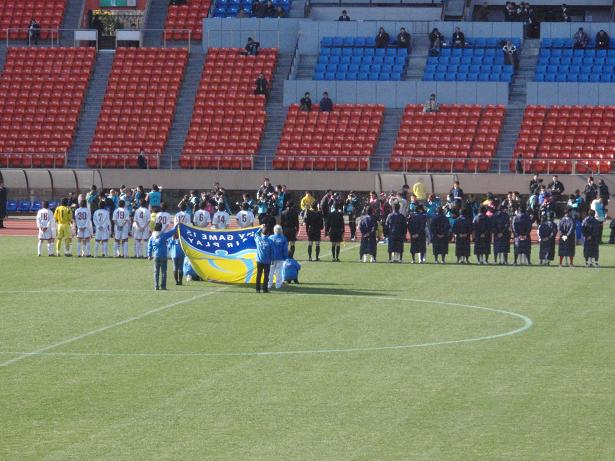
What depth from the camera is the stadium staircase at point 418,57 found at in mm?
60781

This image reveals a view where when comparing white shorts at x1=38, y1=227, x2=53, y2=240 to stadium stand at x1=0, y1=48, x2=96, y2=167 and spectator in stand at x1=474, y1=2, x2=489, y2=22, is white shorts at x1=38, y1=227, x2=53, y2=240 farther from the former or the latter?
spectator in stand at x1=474, y1=2, x2=489, y2=22

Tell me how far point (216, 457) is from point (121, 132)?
4673 cm

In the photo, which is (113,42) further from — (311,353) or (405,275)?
(311,353)

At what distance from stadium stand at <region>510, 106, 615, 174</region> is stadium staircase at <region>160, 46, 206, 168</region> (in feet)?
47.7

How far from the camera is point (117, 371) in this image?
20.0m

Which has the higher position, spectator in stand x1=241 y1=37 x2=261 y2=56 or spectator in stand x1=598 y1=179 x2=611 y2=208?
spectator in stand x1=241 y1=37 x2=261 y2=56

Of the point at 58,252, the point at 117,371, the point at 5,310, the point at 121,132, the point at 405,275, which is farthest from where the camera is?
the point at 121,132

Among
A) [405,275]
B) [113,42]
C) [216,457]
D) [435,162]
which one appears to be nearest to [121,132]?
[113,42]

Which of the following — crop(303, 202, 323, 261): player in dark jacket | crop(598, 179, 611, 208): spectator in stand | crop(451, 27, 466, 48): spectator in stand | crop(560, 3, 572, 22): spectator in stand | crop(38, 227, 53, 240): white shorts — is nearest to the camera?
crop(303, 202, 323, 261): player in dark jacket

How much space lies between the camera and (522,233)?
37125 millimetres

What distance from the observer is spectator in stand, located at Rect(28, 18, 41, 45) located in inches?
2589

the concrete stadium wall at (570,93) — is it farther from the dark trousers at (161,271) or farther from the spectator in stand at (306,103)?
the dark trousers at (161,271)

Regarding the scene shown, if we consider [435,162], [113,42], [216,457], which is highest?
[113,42]

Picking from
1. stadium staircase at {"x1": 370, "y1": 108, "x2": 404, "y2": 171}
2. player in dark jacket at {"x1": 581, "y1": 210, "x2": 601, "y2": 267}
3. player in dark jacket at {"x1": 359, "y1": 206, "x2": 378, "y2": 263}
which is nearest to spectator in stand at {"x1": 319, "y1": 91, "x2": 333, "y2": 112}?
stadium staircase at {"x1": 370, "y1": 108, "x2": 404, "y2": 171}
